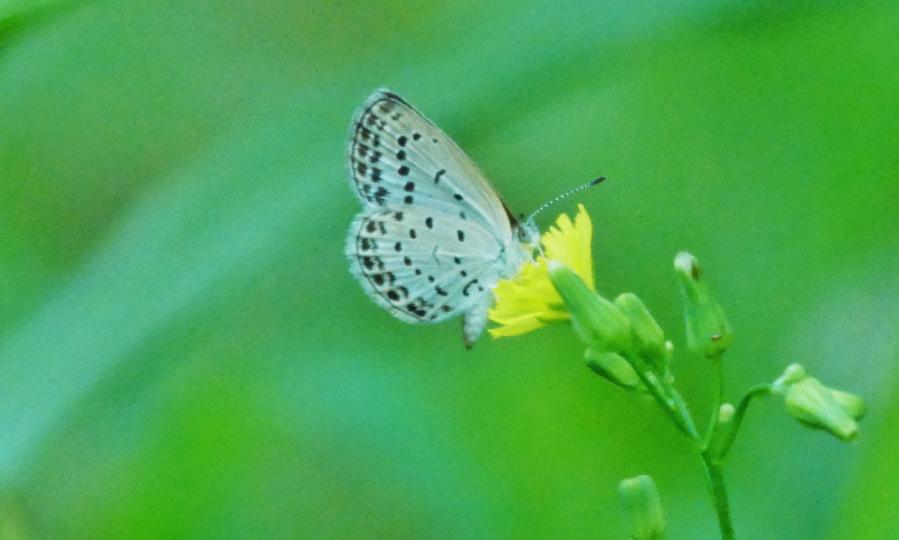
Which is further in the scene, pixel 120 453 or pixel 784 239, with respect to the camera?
pixel 784 239

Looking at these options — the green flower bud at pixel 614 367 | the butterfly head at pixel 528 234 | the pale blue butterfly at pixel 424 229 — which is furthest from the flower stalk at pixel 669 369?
the pale blue butterfly at pixel 424 229

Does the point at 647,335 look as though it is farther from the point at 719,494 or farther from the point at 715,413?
the point at 719,494

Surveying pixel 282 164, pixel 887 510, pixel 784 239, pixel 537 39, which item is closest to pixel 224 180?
pixel 282 164

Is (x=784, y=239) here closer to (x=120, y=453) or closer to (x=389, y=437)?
(x=389, y=437)

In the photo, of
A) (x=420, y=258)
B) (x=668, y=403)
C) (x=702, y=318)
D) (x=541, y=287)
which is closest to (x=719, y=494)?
(x=668, y=403)

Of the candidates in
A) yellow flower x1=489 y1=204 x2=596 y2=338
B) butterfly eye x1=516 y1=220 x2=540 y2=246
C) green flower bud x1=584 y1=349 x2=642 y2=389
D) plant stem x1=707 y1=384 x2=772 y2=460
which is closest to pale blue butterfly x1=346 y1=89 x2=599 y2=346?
butterfly eye x1=516 y1=220 x2=540 y2=246

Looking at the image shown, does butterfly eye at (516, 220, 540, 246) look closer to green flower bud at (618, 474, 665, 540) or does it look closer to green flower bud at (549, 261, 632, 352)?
green flower bud at (549, 261, 632, 352)
